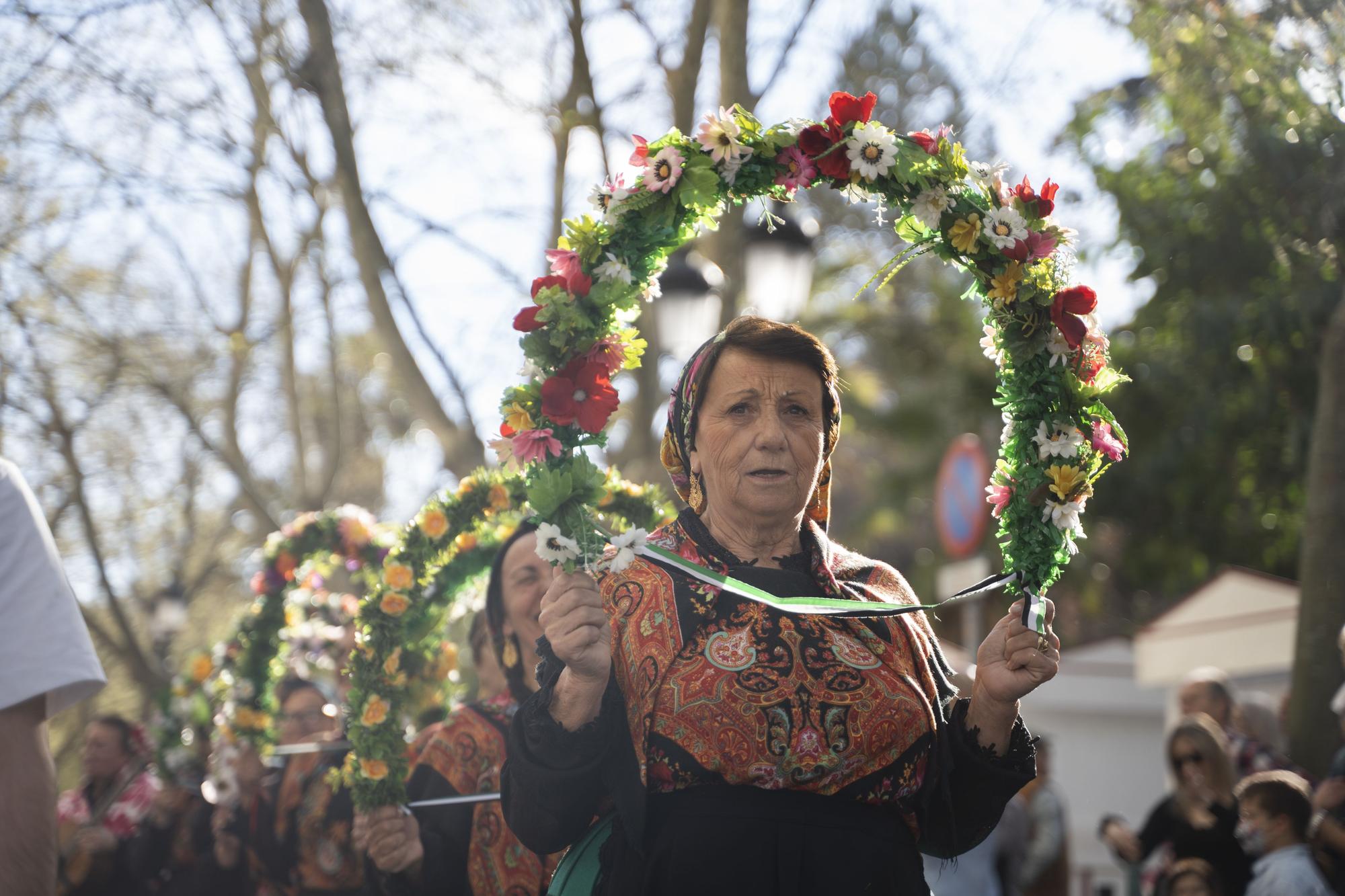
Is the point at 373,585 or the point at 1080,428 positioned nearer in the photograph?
the point at 1080,428

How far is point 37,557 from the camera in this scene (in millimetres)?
2594

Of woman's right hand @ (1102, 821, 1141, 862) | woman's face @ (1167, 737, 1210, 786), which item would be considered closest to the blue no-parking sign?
woman's right hand @ (1102, 821, 1141, 862)

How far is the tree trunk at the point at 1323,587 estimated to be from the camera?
22.3 ft

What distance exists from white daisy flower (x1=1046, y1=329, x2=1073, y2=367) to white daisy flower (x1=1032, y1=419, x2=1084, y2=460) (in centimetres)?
15

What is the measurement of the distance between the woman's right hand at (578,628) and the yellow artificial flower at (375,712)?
2471mm

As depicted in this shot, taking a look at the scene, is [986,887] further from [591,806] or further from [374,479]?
[374,479]

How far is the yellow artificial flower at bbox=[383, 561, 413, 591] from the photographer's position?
589 centimetres

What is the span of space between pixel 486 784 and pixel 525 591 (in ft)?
2.33

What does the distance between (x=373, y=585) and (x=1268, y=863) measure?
3854 mm

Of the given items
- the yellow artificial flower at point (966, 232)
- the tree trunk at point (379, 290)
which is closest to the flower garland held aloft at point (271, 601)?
the tree trunk at point (379, 290)

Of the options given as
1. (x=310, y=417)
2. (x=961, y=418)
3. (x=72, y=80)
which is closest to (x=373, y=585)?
(x=72, y=80)

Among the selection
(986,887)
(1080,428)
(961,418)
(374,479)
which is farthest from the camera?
(374,479)

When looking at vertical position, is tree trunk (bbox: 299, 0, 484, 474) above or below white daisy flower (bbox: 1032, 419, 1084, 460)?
above

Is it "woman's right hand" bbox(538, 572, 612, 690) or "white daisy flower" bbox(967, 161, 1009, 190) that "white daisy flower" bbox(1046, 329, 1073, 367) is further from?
"woman's right hand" bbox(538, 572, 612, 690)
